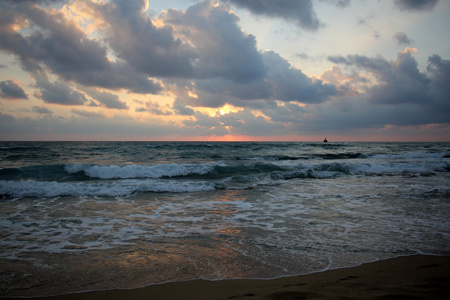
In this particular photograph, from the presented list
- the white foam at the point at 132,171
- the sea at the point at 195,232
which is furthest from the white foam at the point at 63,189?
the white foam at the point at 132,171

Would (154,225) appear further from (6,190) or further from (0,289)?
(6,190)

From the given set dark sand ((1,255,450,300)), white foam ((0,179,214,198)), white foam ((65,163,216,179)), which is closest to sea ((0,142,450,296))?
white foam ((0,179,214,198))

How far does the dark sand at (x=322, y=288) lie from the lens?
278 cm

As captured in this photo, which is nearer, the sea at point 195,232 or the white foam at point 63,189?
the sea at point 195,232

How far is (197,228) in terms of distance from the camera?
19.1 ft

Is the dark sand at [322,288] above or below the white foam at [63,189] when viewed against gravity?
above

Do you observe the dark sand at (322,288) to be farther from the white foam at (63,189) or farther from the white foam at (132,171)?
the white foam at (132,171)

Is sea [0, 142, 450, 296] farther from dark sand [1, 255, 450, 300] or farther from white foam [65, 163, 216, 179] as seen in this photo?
white foam [65, 163, 216, 179]

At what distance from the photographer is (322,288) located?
9.73 ft

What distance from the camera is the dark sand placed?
2.78 metres

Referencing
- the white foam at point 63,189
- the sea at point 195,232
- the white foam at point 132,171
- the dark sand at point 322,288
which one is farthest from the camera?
the white foam at point 132,171

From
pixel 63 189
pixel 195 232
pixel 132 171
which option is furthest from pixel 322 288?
pixel 132 171

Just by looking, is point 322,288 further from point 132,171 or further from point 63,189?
point 132,171

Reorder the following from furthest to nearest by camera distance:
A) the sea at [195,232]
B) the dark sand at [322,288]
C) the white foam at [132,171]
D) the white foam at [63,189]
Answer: the white foam at [132,171]
the white foam at [63,189]
the sea at [195,232]
the dark sand at [322,288]
